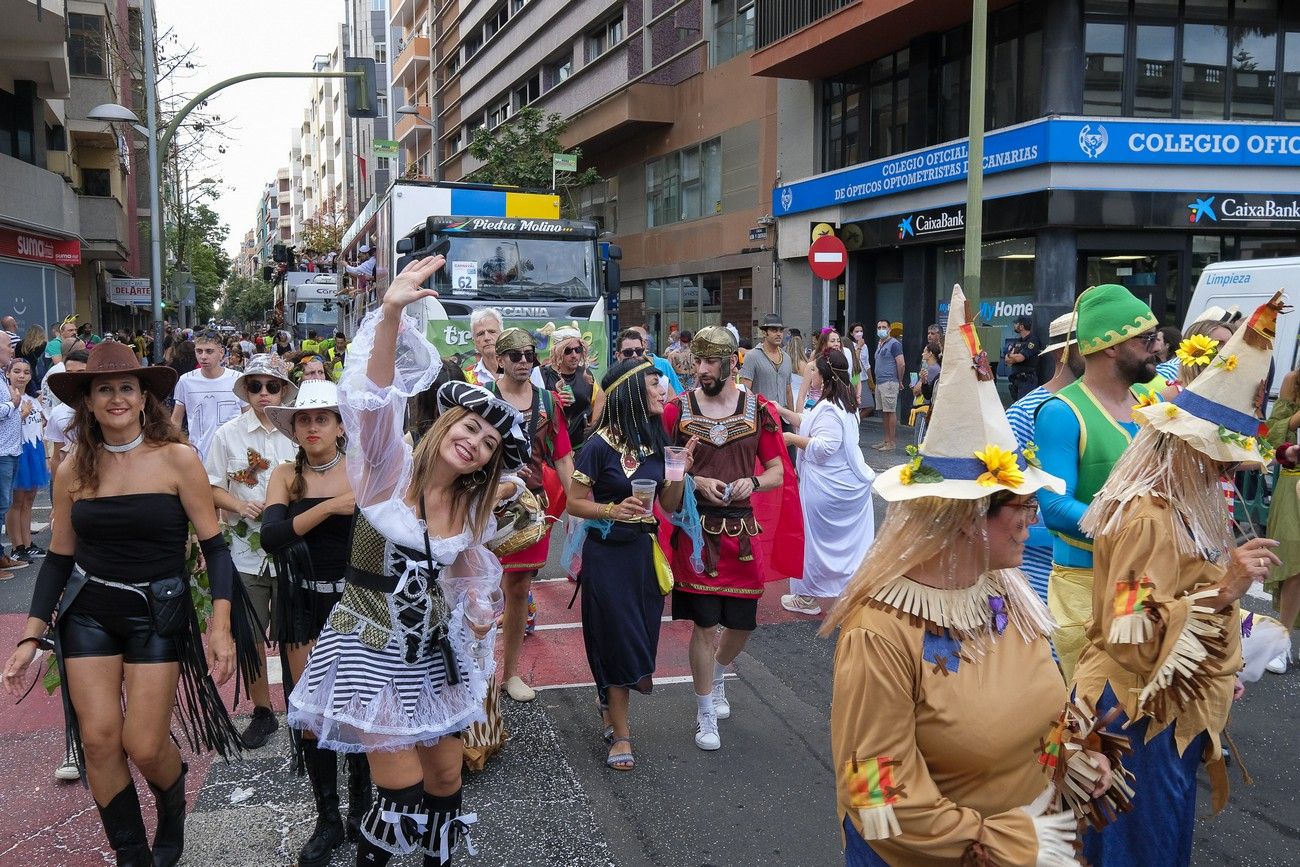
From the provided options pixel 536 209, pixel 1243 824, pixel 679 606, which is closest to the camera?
pixel 1243 824

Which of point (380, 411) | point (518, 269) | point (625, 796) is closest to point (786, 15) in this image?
point (518, 269)

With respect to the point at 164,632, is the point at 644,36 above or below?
above

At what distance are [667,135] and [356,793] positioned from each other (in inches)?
1061

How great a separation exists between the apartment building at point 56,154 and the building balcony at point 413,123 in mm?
23875

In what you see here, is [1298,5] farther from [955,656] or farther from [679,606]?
[955,656]

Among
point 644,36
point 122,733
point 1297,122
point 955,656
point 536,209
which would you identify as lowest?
point 122,733

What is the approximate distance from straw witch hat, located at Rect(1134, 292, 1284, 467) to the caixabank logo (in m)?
15.8

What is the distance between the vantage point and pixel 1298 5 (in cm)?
1706

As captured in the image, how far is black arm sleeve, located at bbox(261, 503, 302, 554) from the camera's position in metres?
3.93

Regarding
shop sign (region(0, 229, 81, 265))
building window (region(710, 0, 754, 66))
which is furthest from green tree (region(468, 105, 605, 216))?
shop sign (region(0, 229, 81, 265))

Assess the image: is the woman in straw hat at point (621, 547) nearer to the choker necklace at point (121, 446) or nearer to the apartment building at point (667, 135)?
the choker necklace at point (121, 446)

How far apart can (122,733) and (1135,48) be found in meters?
17.9

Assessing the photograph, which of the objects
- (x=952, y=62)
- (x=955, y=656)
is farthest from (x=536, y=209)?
(x=955, y=656)

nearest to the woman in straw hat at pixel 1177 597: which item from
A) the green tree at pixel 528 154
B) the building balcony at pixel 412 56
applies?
the green tree at pixel 528 154
